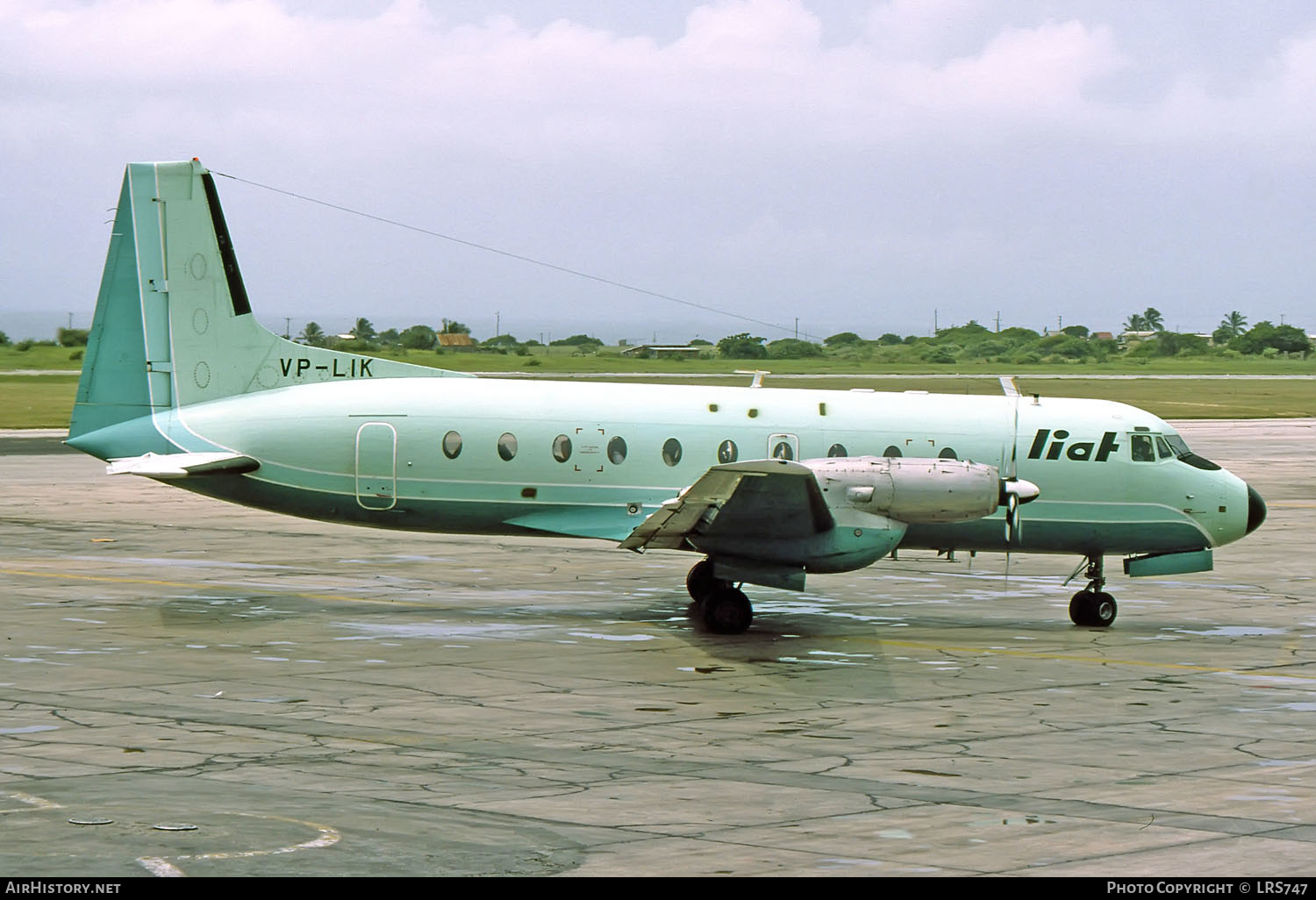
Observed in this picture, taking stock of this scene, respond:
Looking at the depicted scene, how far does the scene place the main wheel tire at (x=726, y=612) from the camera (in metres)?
20.1

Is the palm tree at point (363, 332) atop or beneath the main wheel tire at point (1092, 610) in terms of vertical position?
atop

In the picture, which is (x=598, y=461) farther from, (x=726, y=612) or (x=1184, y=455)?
(x=1184, y=455)

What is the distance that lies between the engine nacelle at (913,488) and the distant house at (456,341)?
141 metres

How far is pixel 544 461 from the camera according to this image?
71.0 ft

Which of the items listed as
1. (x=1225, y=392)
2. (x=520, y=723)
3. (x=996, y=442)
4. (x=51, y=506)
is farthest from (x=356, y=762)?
(x=1225, y=392)

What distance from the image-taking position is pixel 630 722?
1473 centimetres

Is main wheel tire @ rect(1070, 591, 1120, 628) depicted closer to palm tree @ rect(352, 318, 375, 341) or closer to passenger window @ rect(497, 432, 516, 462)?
passenger window @ rect(497, 432, 516, 462)

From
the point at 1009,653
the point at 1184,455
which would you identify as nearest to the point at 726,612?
the point at 1009,653

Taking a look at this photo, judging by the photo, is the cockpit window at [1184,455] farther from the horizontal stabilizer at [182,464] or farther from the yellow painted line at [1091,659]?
the horizontal stabilizer at [182,464]

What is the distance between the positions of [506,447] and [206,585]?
5754mm

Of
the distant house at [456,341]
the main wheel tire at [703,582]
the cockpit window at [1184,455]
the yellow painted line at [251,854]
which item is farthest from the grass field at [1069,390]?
the yellow painted line at [251,854]

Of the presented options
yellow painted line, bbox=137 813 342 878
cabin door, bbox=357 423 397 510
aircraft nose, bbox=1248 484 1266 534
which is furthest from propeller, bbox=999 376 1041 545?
yellow painted line, bbox=137 813 342 878

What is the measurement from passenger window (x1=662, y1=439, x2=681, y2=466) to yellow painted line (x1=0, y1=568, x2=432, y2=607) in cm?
414

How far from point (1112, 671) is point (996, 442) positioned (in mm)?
4932
